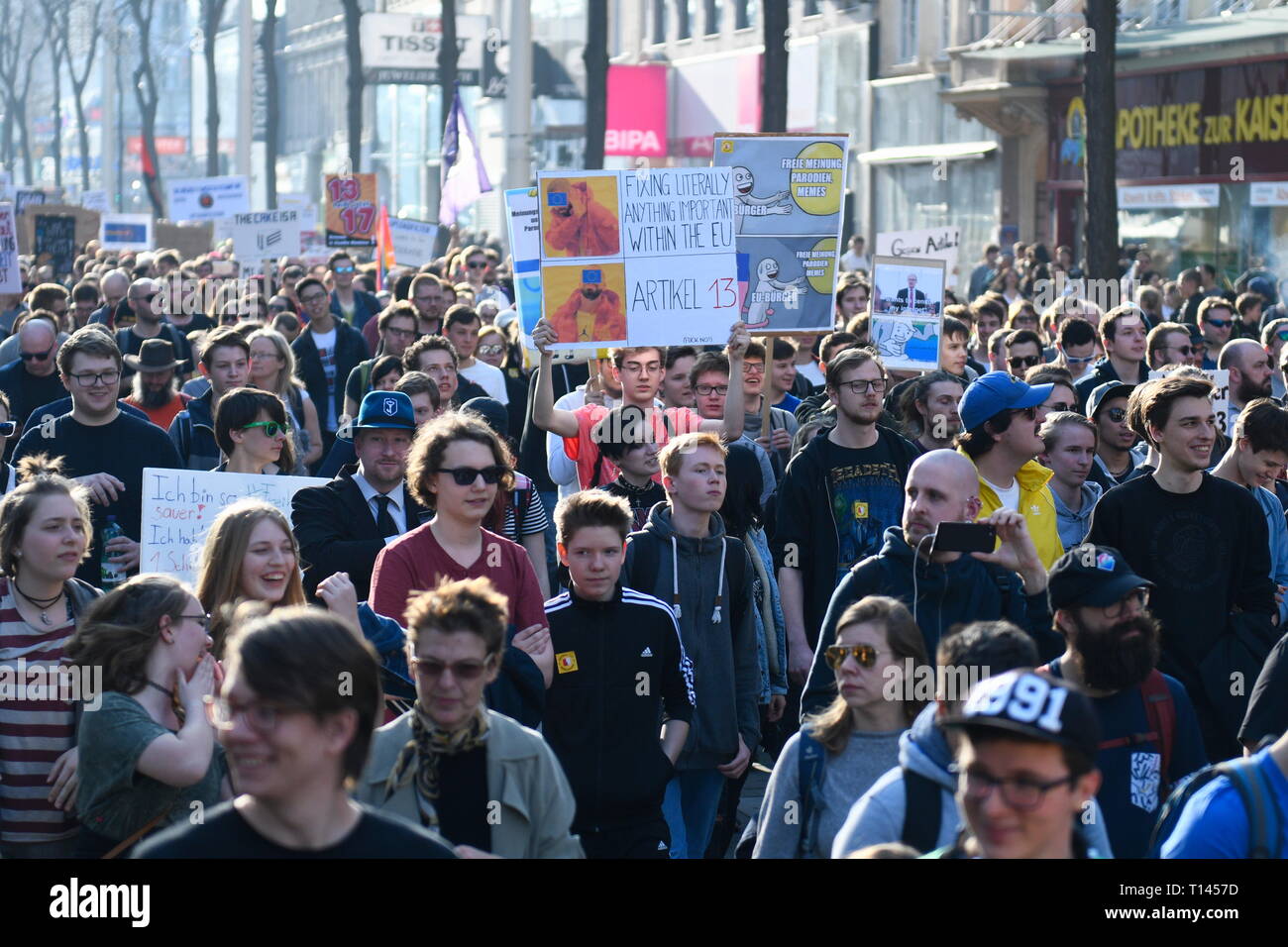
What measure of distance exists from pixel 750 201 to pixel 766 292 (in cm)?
52

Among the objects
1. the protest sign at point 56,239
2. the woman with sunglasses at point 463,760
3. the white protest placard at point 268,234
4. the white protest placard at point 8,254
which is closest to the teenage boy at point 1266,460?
the woman with sunglasses at point 463,760

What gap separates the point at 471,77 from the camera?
4553cm

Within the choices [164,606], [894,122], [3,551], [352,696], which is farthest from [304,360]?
[894,122]

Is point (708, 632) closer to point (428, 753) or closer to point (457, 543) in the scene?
point (457, 543)

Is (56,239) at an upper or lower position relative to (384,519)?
upper

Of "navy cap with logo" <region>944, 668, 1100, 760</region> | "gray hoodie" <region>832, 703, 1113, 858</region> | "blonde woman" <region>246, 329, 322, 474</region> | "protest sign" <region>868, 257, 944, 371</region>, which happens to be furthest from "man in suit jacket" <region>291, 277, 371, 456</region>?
"navy cap with logo" <region>944, 668, 1100, 760</region>

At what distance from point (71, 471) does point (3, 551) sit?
2.54 meters

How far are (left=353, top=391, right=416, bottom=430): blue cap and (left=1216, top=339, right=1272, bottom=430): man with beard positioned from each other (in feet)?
16.3

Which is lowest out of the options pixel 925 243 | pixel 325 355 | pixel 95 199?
pixel 325 355

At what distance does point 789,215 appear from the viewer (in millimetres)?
10117

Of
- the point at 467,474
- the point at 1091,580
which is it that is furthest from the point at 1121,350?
the point at 1091,580

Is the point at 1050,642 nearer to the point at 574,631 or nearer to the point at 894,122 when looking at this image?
the point at 574,631

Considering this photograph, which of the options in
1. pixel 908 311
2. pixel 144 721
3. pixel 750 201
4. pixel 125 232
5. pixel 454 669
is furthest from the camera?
pixel 125 232

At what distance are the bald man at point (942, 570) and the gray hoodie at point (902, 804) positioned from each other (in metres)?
1.51
